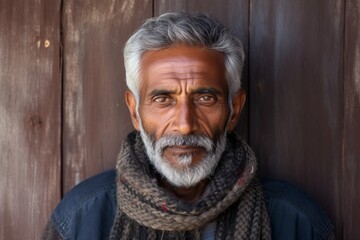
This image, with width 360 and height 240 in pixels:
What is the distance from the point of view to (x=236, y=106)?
6.12 feet

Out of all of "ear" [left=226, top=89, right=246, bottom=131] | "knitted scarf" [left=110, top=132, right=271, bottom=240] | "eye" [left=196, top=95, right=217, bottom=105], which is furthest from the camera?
"ear" [left=226, top=89, right=246, bottom=131]

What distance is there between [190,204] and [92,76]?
548 mm

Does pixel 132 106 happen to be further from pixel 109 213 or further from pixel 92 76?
pixel 109 213

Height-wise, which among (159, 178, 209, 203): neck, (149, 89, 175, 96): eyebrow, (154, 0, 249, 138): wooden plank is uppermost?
(154, 0, 249, 138): wooden plank

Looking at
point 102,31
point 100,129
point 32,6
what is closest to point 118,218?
point 100,129

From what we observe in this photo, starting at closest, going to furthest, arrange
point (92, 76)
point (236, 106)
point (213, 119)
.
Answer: point (213, 119) < point (236, 106) < point (92, 76)

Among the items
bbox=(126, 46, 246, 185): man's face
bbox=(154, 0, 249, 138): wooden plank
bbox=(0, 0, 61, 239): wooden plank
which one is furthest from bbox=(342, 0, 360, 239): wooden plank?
bbox=(0, 0, 61, 239): wooden plank

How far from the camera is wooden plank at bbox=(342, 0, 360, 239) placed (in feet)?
6.31

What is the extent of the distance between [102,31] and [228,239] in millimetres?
733

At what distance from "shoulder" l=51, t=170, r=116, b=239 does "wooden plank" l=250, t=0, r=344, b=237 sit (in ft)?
1.71

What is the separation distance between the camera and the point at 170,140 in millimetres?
1723

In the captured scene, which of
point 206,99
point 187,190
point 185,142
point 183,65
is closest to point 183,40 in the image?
point 183,65

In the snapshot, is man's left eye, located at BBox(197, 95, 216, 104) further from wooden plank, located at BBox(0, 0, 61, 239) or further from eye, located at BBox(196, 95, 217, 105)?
wooden plank, located at BBox(0, 0, 61, 239)

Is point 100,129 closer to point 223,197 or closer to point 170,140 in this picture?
point 170,140
